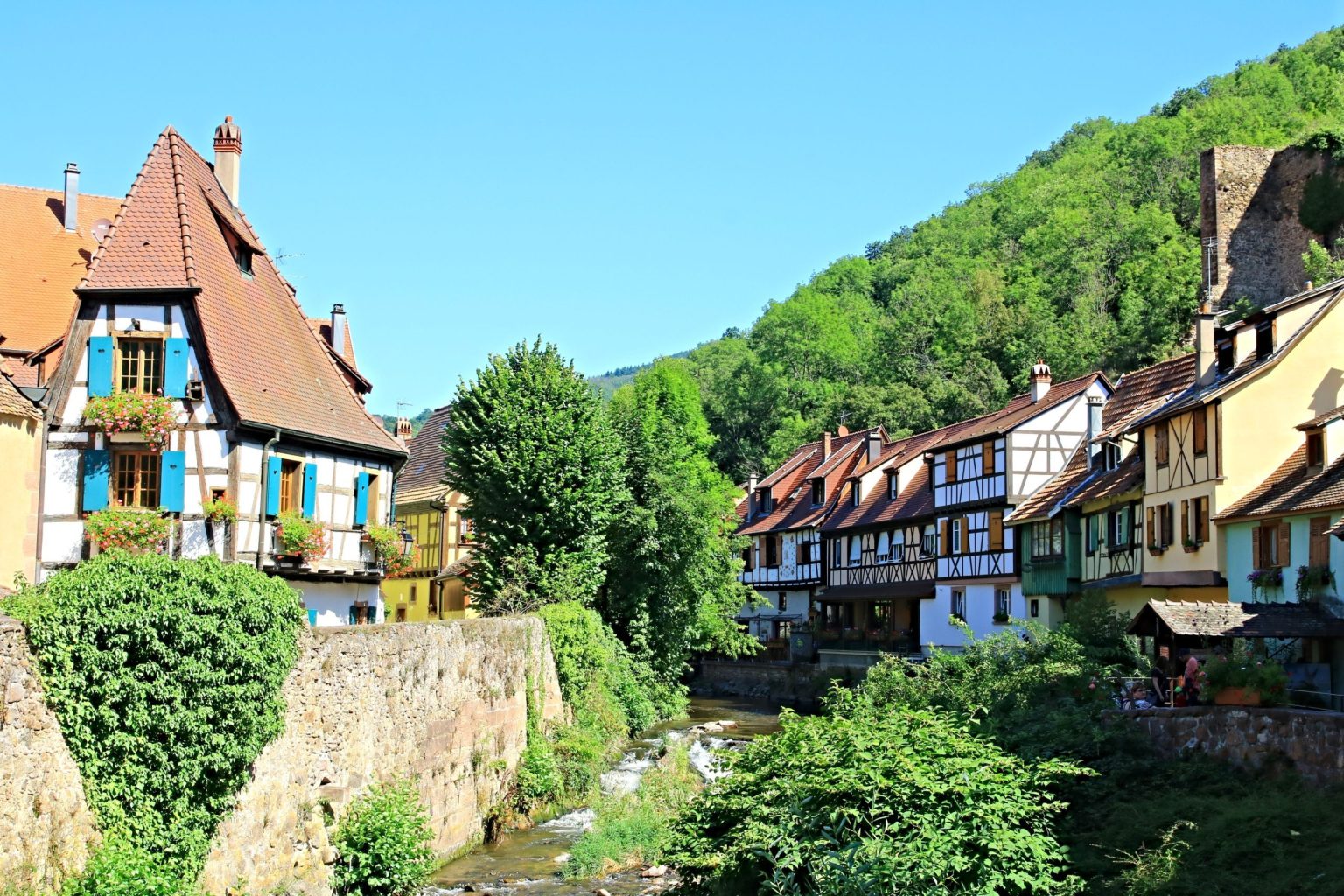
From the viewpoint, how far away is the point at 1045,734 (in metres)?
20.5

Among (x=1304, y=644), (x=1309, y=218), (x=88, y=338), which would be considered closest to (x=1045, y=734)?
(x=1304, y=644)

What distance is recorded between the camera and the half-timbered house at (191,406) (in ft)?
87.4

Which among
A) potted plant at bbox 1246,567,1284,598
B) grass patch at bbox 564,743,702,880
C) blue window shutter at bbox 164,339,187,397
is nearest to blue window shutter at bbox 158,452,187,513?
blue window shutter at bbox 164,339,187,397

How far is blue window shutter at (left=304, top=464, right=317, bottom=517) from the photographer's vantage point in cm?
2912

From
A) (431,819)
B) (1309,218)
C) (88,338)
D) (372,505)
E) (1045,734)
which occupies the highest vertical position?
(1309,218)

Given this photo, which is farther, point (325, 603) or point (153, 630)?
point (325, 603)

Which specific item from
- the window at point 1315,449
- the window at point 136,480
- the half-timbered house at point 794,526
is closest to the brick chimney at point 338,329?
the window at point 136,480

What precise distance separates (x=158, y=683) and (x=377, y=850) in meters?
4.81

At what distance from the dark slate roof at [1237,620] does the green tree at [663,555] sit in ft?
59.1

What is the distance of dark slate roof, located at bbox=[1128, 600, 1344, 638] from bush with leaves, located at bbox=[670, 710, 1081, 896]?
20.4 ft

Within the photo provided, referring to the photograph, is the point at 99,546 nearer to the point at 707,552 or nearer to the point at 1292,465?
the point at 707,552

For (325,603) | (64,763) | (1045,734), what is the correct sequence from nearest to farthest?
(64,763) < (1045,734) < (325,603)

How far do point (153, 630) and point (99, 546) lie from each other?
39.7 feet

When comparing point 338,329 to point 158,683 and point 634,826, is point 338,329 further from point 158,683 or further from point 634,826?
point 158,683
